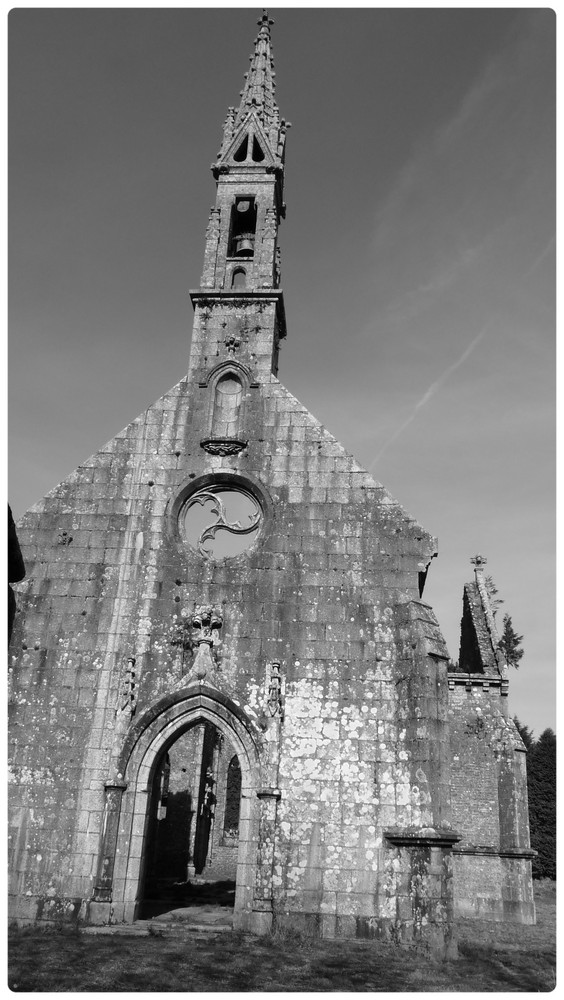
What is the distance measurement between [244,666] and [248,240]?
37.1ft

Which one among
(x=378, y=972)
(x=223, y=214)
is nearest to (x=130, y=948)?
(x=378, y=972)

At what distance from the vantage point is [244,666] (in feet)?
45.4

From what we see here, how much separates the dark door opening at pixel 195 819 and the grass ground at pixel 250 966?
10.1 metres

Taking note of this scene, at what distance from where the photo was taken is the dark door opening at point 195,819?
24.5 meters

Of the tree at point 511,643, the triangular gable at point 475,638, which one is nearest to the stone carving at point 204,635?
the triangular gable at point 475,638

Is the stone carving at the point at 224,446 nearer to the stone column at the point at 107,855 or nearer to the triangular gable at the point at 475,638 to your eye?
the stone column at the point at 107,855

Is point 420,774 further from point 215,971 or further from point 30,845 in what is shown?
point 30,845

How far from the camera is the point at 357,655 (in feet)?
45.3

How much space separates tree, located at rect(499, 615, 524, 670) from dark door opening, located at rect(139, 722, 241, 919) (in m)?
27.3

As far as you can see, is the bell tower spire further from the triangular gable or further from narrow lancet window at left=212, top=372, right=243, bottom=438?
the triangular gable

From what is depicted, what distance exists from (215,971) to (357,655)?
19.1 feet

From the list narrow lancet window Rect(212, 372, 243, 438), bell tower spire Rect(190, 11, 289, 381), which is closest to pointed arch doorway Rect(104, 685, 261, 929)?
narrow lancet window Rect(212, 372, 243, 438)

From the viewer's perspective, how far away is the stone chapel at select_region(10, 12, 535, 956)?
493 inches

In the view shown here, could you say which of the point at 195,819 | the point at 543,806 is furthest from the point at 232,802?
the point at 543,806
